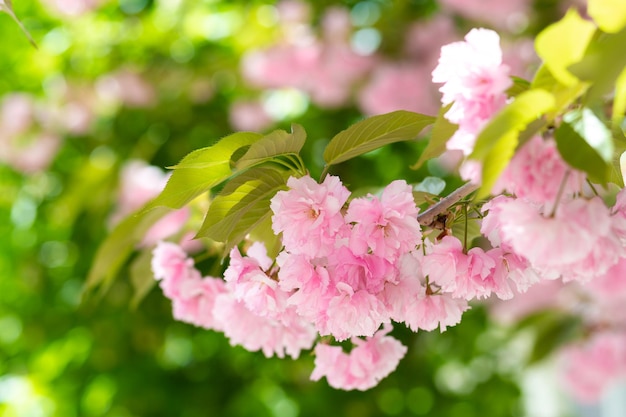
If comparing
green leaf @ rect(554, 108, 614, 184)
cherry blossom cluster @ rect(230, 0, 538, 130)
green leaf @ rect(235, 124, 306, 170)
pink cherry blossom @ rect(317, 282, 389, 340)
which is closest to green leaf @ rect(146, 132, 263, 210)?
green leaf @ rect(235, 124, 306, 170)

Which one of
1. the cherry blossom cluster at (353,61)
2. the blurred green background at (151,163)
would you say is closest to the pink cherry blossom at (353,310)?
the cherry blossom cluster at (353,61)

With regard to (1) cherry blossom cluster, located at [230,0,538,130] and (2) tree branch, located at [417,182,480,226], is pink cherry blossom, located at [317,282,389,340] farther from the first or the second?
(1) cherry blossom cluster, located at [230,0,538,130]

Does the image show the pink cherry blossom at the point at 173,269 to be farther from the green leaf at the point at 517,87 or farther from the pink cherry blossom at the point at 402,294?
the green leaf at the point at 517,87

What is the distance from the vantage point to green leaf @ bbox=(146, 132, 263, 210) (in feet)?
1.82

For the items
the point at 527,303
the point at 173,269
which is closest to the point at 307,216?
the point at 173,269

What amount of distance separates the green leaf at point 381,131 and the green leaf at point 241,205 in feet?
0.15

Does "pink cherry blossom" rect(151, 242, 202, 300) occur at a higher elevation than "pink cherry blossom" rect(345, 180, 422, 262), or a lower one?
lower

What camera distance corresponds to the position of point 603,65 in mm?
391

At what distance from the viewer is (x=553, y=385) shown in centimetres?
367

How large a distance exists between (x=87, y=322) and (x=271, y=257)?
148 centimetres

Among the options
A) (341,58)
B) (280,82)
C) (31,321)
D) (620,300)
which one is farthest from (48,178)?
(620,300)

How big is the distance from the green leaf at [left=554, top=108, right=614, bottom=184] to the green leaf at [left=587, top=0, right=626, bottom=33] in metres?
0.04

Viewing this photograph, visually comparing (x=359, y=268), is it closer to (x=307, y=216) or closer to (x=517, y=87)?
(x=307, y=216)

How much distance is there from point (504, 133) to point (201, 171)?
0.24 meters
